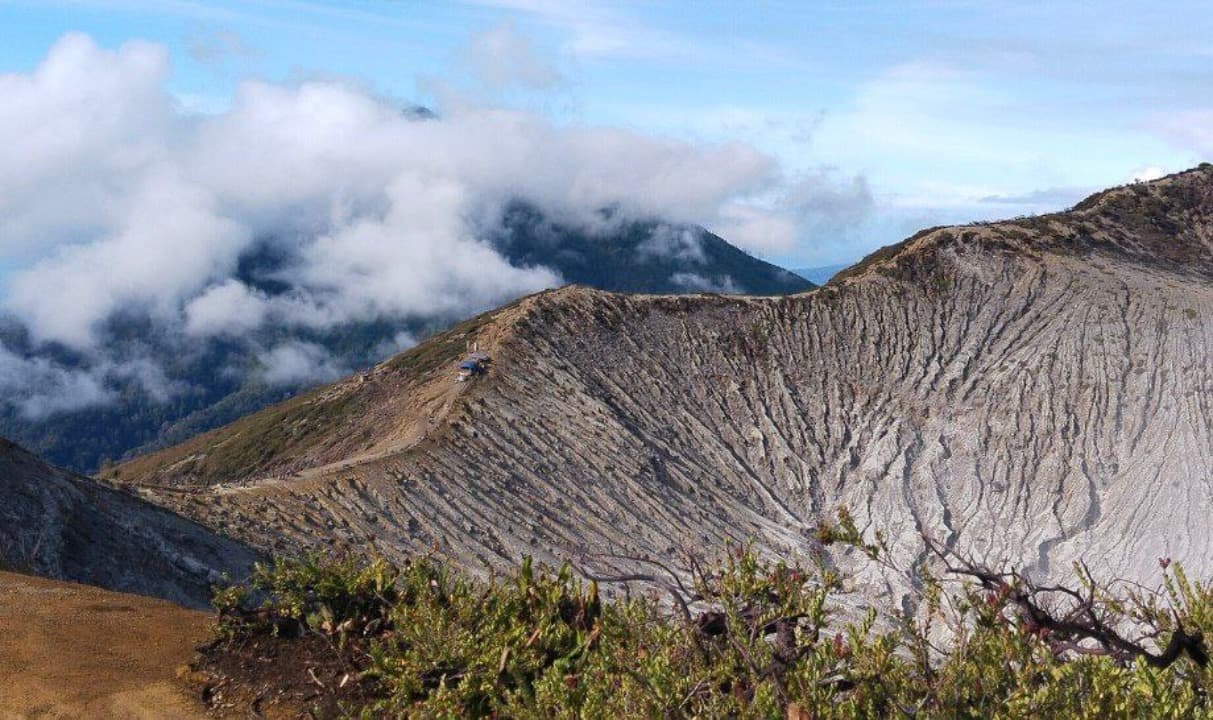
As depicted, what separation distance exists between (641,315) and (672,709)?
48.2 m

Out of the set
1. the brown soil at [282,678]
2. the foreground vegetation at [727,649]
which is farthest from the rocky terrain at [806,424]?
the foreground vegetation at [727,649]

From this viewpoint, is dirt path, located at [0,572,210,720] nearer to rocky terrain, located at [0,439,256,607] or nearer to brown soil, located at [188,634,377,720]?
brown soil, located at [188,634,377,720]

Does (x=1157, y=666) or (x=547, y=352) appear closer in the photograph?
(x=1157, y=666)

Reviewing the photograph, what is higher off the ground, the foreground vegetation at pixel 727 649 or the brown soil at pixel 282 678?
the foreground vegetation at pixel 727 649

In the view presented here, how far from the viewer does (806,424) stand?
5178 cm

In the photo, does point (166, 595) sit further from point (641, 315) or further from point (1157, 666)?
point (641, 315)

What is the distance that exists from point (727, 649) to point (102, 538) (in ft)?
69.0

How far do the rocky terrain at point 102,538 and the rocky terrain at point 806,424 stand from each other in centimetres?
528

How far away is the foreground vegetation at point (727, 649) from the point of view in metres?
5.90

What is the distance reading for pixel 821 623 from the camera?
6.51 m

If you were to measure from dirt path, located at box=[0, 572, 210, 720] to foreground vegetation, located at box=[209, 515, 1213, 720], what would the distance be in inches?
24.9

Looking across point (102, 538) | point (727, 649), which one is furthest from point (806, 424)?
point (727, 649)

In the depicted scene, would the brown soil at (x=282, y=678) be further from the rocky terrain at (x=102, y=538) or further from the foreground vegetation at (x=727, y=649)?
the rocky terrain at (x=102, y=538)

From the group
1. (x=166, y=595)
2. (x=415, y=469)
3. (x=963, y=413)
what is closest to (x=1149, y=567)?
(x=963, y=413)
